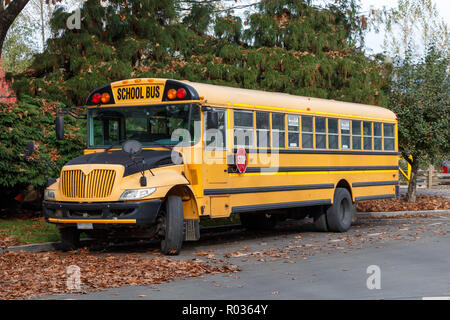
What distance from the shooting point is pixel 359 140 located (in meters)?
17.2

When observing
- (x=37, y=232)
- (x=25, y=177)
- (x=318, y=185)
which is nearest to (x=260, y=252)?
(x=318, y=185)

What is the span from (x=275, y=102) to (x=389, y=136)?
5296mm

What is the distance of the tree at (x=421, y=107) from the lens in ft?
79.7

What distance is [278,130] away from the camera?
1427 cm

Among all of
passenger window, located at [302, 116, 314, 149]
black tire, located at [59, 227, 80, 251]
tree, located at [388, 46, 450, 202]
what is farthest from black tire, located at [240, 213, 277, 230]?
tree, located at [388, 46, 450, 202]

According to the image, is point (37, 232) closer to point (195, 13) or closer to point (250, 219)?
point (250, 219)

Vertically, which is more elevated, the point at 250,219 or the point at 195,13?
the point at 195,13

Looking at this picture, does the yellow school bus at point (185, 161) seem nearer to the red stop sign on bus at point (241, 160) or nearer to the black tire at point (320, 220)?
the red stop sign on bus at point (241, 160)

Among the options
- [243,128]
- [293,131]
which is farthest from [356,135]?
[243,128]

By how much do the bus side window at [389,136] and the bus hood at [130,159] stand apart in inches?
304

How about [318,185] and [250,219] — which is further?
[250,219]

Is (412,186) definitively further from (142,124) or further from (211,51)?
(142,124)

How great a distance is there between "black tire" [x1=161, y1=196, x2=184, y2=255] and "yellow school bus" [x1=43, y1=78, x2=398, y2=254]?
0.02 meters
